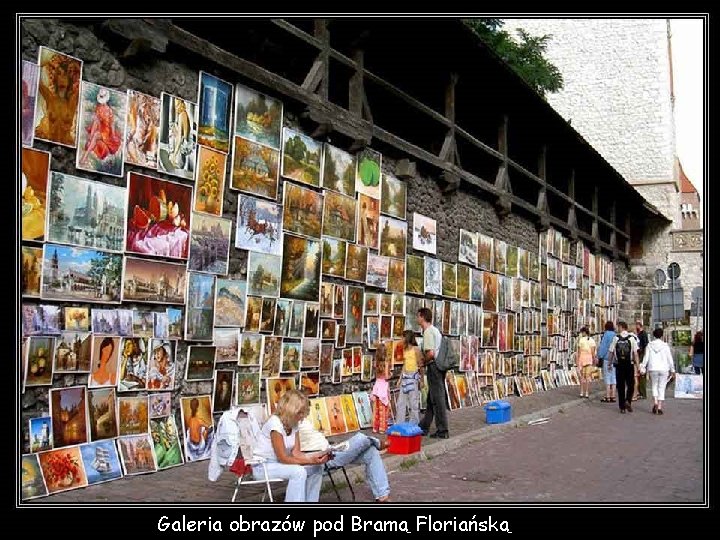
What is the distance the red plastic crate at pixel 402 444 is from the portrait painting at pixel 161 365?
2374mm

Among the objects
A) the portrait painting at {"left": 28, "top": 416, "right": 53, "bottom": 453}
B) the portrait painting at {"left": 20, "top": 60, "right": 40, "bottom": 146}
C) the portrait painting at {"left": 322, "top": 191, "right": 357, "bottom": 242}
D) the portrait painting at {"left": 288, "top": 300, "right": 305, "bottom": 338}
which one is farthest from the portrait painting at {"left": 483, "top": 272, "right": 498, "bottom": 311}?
the portrait painting at {"left": 20, "top": 60, "right": 40, "bottom": 146}

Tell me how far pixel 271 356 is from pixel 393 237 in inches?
136

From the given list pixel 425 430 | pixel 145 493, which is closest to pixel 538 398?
pixel 425 430

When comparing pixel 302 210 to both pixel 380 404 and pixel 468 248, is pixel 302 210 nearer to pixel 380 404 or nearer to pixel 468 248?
pixel 380 404

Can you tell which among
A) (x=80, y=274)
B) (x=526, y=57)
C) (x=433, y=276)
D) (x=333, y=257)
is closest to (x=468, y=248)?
(x=433, y=276)

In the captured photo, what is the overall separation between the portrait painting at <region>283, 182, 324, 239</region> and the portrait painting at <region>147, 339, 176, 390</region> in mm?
2318

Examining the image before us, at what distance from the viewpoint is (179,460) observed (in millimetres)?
7578

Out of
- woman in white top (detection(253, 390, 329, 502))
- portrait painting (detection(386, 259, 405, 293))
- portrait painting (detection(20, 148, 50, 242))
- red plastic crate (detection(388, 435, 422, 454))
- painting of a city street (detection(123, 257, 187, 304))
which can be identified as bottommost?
red plastic crate (detection(388, 435, 422, 454))

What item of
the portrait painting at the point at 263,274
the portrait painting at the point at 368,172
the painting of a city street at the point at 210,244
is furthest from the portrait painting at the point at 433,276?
the painting of a city street at the point at 210,244

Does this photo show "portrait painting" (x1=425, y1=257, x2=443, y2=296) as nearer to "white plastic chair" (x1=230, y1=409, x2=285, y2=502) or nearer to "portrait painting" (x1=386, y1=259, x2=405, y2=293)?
"portrait painting" (x1=386, y1=259, x2=405, y2=293)

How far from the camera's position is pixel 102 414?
6.87 meters

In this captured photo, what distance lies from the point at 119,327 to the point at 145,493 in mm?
1533

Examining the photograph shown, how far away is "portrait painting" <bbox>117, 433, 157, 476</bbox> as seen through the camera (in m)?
6.99

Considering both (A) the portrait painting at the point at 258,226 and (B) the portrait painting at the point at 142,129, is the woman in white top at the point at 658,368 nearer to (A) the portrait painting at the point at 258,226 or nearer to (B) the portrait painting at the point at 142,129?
(A) the portrait painting at the point at 258,226
